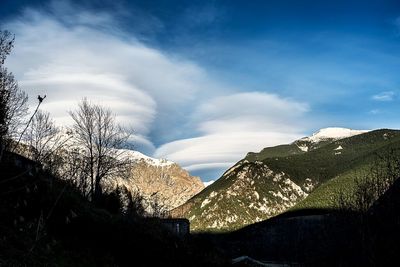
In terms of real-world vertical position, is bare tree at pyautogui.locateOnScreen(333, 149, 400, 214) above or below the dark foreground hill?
above

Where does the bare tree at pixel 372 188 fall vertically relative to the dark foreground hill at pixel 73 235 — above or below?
above

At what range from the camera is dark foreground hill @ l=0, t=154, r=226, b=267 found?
657 inches

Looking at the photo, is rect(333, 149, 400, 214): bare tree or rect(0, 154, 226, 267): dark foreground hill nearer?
rect(0, 154, 226, 267): dark foreground hill

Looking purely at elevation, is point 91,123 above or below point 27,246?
above

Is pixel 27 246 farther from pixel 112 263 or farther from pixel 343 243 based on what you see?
pixel 343 243

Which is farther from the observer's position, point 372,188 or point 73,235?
point 372,188

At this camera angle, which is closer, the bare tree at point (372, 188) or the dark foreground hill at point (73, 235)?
the dark foreground hill at point (73, 235)

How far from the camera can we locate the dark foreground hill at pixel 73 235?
657 inches

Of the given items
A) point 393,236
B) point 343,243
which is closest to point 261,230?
point 343,243

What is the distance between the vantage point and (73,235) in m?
21.2

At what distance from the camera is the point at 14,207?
19.5 meters

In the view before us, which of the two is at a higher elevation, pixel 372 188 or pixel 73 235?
pixel 372 188

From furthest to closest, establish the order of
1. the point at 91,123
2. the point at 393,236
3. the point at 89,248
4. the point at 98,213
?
the point at 91,123 → the point at 393,236 → the point at 98,213 → the point at 89,248

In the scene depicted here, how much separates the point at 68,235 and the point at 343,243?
121ft
